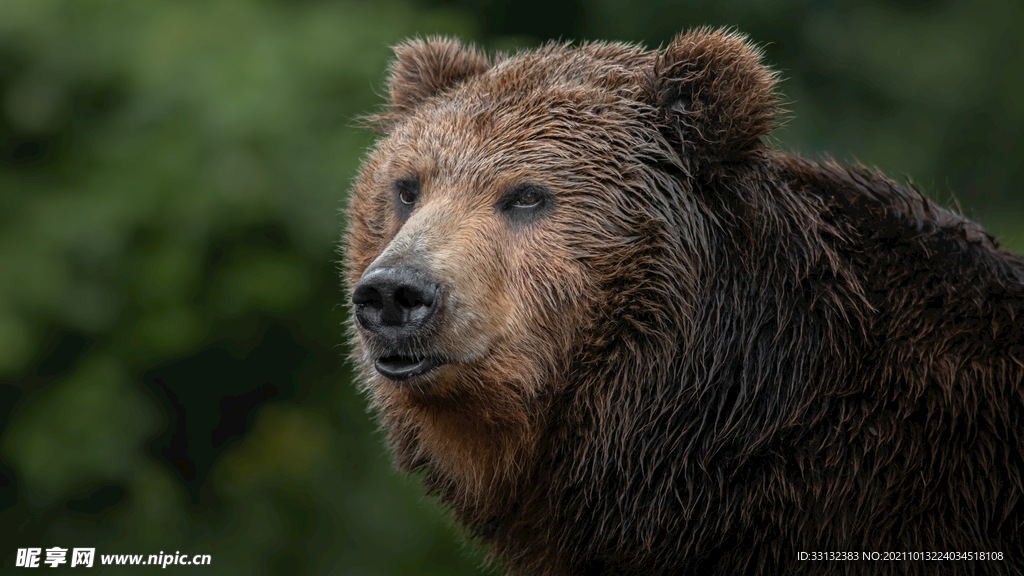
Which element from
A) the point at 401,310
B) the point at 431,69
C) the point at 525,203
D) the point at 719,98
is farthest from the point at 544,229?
the point at 431,69

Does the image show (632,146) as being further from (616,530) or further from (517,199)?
(616,530)

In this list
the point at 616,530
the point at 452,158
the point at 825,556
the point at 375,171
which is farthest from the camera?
the point at 375,171

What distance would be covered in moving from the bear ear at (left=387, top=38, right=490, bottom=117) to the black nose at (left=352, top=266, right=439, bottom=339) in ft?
4.08

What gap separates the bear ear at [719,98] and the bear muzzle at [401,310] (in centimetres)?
107

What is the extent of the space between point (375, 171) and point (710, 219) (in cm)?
140

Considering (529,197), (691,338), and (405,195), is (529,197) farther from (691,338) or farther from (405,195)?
(691,338)

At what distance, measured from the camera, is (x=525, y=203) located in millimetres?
3225

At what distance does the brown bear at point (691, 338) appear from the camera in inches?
111

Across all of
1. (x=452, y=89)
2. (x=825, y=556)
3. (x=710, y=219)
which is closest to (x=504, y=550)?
(x=825, y=556)

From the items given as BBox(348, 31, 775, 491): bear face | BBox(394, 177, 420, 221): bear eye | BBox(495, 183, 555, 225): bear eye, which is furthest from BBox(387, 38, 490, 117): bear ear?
BBox(495, 183, 555, 225): bear eye

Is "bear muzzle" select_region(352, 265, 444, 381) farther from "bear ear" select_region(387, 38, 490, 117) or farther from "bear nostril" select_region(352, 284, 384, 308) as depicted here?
"bear ear" select_region(387, 38, 490, 117)

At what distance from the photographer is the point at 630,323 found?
3098 mm

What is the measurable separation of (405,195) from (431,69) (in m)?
0.67

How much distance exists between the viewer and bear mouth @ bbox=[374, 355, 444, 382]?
9.81 feet
